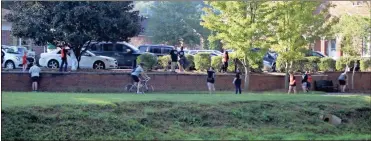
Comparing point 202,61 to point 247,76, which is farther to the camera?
point 202,61

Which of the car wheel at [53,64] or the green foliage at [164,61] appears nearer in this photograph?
the green foliage at [164,61]

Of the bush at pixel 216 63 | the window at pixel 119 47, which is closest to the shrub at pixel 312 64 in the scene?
the bush at pixel 216 63

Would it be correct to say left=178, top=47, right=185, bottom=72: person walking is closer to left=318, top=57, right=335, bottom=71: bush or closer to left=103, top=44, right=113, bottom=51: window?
left=103, top=44, right=113, bottom=51: window

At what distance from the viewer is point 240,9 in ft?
98.8

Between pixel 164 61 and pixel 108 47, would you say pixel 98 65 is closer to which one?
pixel 108 47

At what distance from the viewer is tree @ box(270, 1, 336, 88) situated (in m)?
30.7

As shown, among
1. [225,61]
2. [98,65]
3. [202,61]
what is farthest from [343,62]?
[98,65]

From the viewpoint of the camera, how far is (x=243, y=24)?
30.0 meters

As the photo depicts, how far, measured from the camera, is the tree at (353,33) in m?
35.4

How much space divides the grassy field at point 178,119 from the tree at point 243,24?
31.1 feet

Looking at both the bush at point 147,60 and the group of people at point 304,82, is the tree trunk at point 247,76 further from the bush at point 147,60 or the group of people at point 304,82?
the bush at point 147,60

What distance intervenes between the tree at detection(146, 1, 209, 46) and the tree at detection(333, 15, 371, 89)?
2210cm

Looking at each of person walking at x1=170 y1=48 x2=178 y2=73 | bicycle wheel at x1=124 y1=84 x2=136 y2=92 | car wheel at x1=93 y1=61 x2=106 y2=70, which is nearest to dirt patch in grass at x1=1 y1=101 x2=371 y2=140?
bicycle wheel at x1=124 y1=84 x2=136 y2=92

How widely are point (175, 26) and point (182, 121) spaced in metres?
41.2
